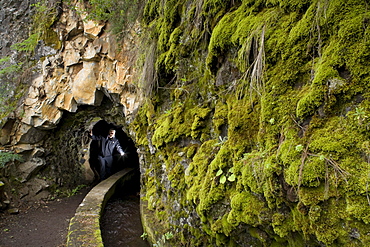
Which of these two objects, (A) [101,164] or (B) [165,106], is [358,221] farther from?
(A) [101,164]

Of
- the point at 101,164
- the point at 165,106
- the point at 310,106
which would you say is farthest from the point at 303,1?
the point at 101,164

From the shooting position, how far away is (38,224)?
6773 millimetres

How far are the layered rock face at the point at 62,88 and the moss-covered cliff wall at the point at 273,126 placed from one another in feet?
10.1

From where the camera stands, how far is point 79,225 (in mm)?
5160

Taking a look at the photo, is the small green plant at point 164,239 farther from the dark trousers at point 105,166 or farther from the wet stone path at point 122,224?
the dark trousers at point 105,166

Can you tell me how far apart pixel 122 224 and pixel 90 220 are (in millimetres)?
959

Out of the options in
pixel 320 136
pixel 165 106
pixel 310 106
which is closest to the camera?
pixel 320 136

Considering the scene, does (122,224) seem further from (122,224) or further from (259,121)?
(259,121)

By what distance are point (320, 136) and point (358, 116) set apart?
0.92 ft

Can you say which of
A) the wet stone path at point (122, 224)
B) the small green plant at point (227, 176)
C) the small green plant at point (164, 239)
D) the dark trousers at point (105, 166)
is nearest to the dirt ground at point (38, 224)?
the wet stone path at point (122, 224)

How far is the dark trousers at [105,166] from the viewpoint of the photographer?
495 inches

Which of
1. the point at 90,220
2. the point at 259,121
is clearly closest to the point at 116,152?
the point at 90,220

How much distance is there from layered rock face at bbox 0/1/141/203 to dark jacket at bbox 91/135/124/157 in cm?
414

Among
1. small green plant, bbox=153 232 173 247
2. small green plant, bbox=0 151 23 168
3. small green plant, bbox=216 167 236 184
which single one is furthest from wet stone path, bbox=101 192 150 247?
small green plant, bbox=0 151 23 168
